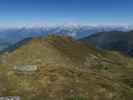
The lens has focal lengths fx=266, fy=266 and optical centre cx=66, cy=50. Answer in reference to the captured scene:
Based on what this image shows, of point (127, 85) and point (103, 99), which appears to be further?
point (127, 85)

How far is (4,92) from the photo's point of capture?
2163 inches

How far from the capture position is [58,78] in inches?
2500

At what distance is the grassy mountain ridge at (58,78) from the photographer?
5434 centimetres

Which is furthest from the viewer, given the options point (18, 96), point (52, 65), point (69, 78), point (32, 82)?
point (52, 65)

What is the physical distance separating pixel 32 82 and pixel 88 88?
1278 cm

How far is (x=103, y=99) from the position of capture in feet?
172

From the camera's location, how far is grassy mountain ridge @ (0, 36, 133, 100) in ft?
178

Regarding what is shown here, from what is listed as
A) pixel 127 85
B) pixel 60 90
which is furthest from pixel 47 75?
pixel 127 85

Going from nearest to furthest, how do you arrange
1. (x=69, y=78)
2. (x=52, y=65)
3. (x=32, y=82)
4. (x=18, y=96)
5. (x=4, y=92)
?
(x=18, y=96) < (x=4, y=92) < (x=32, y=82) < (x=69, y=78) < (x=52, y=65)

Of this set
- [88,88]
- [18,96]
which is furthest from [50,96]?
[88,88]

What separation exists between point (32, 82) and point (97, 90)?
14843 mm

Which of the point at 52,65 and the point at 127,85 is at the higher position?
the point at 52,65

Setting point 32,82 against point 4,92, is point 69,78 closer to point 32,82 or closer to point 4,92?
point 32,82

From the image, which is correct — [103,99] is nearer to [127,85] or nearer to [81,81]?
[81,81]
